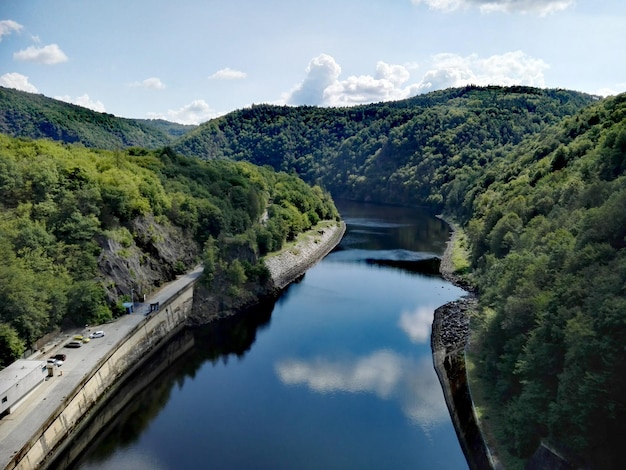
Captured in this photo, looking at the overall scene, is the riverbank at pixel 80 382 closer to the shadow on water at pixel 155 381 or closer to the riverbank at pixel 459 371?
the shadow on water at pixel 155 381

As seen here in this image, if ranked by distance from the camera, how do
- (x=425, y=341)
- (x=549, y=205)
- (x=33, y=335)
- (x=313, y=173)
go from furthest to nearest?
(x=313, y=173)
(x=549, y=205)
(x=425, y=341)
(x=33, y=335)

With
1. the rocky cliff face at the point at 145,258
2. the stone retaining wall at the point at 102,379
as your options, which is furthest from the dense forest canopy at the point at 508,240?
the stone retaining wall at the point at 102,379

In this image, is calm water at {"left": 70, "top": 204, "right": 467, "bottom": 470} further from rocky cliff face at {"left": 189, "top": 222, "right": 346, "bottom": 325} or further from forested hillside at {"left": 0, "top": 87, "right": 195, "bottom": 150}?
forested hillside at {"left": 0, "top": 87, "right": 195, "bottom": 150}

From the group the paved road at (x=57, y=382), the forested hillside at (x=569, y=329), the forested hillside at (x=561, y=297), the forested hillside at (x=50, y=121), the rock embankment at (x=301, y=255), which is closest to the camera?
the forested hillside at (x=569, y=329)

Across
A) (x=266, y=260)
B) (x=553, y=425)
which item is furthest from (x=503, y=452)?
(x=266, y=260)

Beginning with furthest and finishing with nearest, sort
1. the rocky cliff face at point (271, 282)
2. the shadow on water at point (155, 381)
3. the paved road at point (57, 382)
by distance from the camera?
the rocky cliff face at point (271, 282), the shadow on water at point (155, 381), the paved road at point (57, 382)

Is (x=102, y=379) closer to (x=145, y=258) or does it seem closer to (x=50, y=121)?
(x=145, y=258)

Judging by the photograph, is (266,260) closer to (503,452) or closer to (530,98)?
(503,452)
